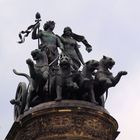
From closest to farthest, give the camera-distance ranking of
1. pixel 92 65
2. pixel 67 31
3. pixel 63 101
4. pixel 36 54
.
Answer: pixel 63 101 → pixel 92 65 → pixel 36 54 → pixel 67 31

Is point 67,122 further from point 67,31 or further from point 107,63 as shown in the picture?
point 67,31

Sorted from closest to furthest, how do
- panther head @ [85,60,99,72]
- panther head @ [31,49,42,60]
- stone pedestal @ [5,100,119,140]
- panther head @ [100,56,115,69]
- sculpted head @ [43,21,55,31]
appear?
stone pedestal @ [5,100,119,140] < panther head @ [85,60,99,72] < panther head @ [100,56,115,69] < panther head @ [31,49,42,60] < sculpted head @ [43,21,55,31]

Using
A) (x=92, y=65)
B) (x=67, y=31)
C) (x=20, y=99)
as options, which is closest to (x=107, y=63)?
(x=92, y=65)

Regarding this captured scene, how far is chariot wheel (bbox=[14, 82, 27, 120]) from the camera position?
15.3 m

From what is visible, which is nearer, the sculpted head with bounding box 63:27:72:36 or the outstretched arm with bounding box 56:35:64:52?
the outstretched arm with bounding box 56:35:64:52

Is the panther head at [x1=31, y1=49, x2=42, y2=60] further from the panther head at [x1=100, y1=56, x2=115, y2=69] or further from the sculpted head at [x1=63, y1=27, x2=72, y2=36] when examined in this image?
the panther head at [x1=100, y1=56, x2=115, y2=69]

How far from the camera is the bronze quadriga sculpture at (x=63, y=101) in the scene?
553 inches

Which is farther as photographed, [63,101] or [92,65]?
[92,65]

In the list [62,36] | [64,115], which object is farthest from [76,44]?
[64,115]

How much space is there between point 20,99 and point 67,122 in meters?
2.13

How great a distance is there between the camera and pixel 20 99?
15.6 metres

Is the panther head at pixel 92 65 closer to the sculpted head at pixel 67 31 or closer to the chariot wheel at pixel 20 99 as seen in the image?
the chariot wheel at pixel 20 99

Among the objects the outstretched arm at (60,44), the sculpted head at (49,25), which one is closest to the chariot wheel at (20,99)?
the outstretched arm at (60,44)

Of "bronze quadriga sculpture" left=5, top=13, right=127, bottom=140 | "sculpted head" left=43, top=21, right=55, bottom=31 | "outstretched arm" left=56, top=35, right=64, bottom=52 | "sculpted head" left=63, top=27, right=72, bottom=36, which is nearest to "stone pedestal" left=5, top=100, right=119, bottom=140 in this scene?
"bronze quadriga sculpture" left=5, top=13, right=127, bottom=140
